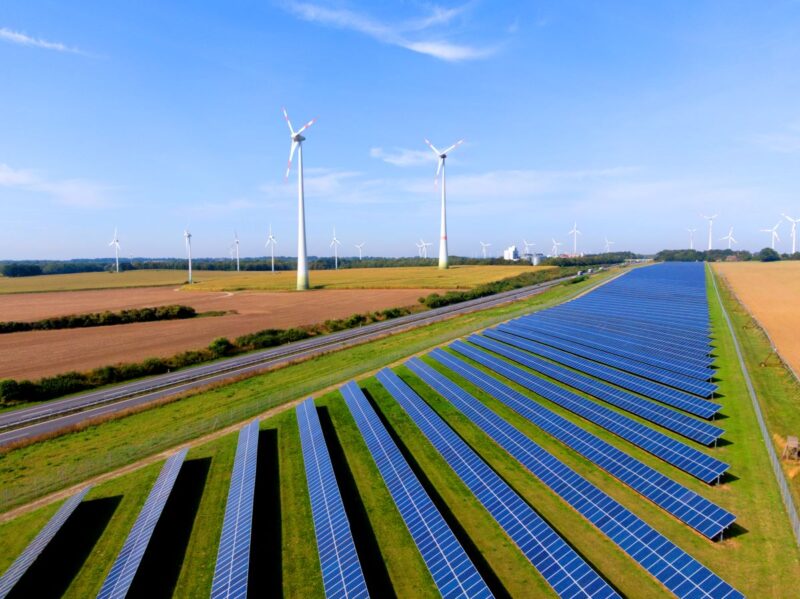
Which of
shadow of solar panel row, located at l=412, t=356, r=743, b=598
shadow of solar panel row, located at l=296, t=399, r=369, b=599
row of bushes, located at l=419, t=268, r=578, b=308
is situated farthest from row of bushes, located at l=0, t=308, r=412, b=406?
A: shadow of solar panel row, located at l=412, t=356, r=743, b=598

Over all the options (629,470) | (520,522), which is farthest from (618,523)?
(629,470)

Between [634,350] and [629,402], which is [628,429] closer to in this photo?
[629,402]

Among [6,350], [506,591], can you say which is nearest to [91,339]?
[6,350]

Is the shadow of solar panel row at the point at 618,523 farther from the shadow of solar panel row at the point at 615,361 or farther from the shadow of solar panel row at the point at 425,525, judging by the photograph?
the shadow of solar panel row at the point at 615,361

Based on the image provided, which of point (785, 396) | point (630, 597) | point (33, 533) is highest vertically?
point (785, 396)

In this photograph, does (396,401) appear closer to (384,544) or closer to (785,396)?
(384,544)

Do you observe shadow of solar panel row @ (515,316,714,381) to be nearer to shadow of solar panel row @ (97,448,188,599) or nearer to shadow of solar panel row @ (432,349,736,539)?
shadow of solar panel row @ (432,349,736,539)
